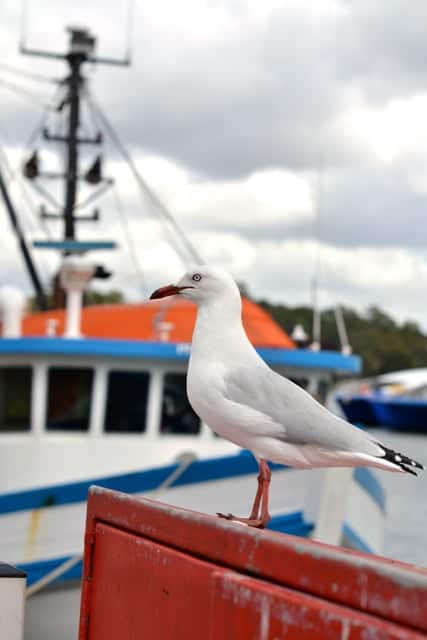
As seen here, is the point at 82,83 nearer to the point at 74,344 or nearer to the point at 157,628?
the point at 74,344

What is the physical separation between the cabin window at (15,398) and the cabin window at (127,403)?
31.7 inches

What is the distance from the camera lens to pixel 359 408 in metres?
64.9

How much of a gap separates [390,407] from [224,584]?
61044 millimetres

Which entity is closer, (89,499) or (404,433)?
(89,499)

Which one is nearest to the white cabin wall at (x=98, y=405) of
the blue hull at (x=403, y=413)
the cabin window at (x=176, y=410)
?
the cabin window at (x=176, y=410)

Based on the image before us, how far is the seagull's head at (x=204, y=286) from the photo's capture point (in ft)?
11.8

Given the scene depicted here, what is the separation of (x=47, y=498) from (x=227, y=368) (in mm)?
6336

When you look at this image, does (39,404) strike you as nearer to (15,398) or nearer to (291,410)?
(15,398)

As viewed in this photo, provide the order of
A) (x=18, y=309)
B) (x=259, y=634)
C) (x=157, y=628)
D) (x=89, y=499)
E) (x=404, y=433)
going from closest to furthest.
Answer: (x=259, y=634) < (x=157, y=628) < (x=89, y=499) < (x=18, y=309) < (x=404, y=433)

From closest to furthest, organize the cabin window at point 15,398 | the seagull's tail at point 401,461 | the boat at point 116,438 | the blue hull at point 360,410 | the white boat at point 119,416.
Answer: the seagull's tail at point 401,461 < the boat at point 116,438 < the white boat at point 119,416 < the cabin window at point 15,398 < the blue hull at point 360,410

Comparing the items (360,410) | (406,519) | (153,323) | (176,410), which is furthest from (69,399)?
(360,410)

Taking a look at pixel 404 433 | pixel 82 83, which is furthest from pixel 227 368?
pixel 404 433

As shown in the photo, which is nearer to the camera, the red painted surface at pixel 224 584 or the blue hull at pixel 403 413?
the red painted surface at pixel 224 584

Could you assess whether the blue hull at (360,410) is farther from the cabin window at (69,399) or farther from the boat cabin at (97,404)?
the cabin window at (69,399)
